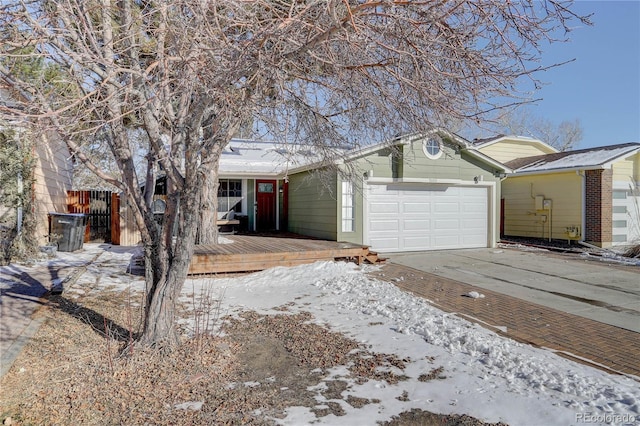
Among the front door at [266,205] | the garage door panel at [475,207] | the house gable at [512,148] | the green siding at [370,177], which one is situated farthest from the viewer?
the house gable at [512,148]

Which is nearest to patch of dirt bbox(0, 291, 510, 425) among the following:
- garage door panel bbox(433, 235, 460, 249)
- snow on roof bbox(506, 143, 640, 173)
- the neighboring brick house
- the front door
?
garage door panel bbox(433, 235, 460, 249)

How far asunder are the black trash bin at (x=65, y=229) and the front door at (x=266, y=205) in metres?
6.40

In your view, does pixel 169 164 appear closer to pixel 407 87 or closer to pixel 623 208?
pixel 407 87

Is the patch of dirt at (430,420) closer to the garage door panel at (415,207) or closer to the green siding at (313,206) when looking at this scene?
the green siding at (313,206)

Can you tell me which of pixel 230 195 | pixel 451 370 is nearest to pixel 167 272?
pixel 451 370

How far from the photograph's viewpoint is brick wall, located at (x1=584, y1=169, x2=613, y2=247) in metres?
13.0

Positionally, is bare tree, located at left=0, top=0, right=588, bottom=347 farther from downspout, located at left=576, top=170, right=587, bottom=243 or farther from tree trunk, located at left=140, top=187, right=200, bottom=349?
downspout, located at left=576, top=170, right=587, bottom=243

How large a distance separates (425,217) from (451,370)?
912cm

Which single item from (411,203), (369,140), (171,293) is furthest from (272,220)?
(171,293)

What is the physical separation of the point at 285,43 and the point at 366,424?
318cm

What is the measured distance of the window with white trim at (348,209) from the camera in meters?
11.2

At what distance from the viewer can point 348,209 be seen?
1128cm

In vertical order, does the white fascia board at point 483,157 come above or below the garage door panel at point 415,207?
above

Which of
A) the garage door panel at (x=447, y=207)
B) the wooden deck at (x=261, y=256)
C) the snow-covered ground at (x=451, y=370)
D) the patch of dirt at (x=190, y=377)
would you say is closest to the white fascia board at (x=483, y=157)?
the garage door panel at (x=447, y=207)
